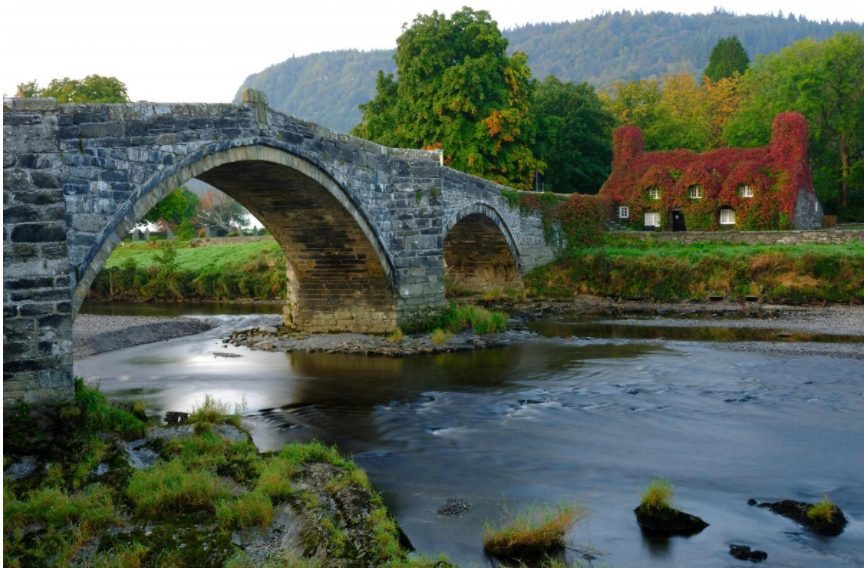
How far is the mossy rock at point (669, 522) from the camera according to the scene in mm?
8188

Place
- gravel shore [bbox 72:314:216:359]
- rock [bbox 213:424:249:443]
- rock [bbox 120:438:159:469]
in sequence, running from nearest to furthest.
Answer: rock [bbox 120:438:159:469]
rock [bbox 213:424:249:443]
gravel shore [bbox 72:314:216:359]

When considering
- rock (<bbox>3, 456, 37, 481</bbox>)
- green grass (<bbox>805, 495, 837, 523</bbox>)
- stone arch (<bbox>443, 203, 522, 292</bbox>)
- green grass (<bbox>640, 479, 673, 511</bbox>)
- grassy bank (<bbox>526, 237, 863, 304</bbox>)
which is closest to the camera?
green grass (<bbox>805, 495, 837, 523</bbox>)

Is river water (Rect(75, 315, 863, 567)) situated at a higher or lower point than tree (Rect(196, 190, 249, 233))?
lower

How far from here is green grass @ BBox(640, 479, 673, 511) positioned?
27.6 feet

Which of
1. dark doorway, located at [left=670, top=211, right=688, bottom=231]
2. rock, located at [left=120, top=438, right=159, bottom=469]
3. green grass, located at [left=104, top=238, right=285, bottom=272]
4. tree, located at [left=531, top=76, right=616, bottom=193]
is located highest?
tree, located at [left=531, top=76, right=616, bottom=193]

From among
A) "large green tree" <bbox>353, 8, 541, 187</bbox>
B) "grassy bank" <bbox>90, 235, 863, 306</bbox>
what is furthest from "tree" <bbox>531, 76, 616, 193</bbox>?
"grassy bank" <bbox>90, 235, 863, 306</bbox>

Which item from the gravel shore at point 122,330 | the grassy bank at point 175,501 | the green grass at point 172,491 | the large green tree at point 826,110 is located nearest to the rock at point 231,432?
the grassy bank at point 175,501

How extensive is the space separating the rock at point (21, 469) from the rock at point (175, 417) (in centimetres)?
281

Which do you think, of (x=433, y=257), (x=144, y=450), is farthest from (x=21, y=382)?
(x=433, y=257)

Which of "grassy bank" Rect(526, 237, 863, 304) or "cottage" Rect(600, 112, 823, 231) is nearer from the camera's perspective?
"grassy bank" Rect(526, 237, 863, 304)

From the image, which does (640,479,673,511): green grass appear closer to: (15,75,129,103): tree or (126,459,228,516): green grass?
(126,459,228,516): green grass

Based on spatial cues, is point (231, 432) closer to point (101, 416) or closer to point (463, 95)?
point (101, 416)

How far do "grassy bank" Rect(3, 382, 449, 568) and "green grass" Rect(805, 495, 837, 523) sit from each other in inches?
168

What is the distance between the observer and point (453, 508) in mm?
8930
